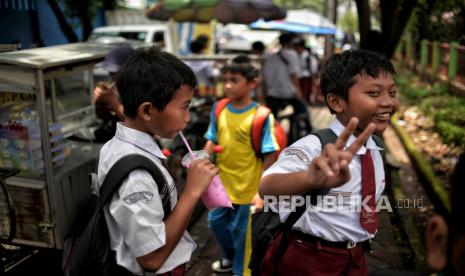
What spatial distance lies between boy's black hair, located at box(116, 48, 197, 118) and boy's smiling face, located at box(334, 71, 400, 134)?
0.69m

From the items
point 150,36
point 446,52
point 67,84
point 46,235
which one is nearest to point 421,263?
point 46,235

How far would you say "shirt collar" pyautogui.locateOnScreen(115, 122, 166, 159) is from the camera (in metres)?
1.74

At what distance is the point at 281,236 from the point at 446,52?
972 centimetres

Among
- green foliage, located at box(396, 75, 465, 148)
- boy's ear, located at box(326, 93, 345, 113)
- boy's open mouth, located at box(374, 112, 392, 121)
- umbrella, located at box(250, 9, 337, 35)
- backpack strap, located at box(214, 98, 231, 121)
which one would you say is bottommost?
green foliage, located at box(396, 75, 465, 148)

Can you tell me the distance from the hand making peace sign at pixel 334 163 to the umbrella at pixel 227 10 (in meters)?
5.04

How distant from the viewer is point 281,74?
268 inches

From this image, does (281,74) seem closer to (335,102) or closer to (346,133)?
(335,102)

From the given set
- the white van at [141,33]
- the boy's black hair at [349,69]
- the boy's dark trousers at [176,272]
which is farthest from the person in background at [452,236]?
the white van at [141,33]

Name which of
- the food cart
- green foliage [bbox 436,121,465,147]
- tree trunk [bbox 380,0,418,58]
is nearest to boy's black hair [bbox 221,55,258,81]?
the food cart

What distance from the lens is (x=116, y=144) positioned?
1746 millimetres

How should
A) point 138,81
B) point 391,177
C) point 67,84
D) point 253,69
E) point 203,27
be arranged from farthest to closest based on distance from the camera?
point 203,27, point 391,177, point 67,84, point 253,69, point 138,81

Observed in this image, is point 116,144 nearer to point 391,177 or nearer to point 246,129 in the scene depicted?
point 246,129

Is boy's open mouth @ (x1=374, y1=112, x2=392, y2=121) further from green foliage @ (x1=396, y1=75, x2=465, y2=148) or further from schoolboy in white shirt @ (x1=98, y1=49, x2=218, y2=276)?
green foliage @ (x1=396, y1=75, x2=465, y2=148)

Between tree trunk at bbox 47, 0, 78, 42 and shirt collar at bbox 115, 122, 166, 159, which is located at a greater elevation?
tree trunk at bbox 47, 0, 78, 42
